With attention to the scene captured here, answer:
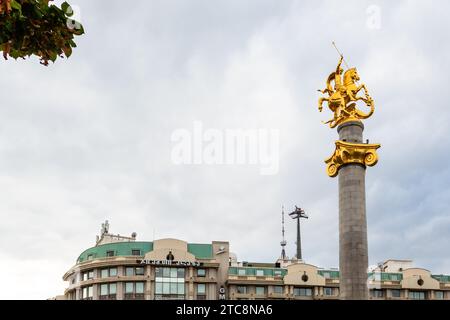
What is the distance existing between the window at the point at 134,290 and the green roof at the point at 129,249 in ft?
16.0

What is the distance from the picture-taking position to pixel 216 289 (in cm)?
10306

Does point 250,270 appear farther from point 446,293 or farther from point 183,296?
point 446,293

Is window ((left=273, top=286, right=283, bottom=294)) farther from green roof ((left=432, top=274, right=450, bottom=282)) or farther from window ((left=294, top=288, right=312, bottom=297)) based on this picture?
green roof ((left=432, top=274, right=450, bottom=282))

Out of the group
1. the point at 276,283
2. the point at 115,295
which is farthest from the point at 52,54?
the point at 276,283

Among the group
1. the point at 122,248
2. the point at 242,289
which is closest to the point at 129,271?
the point at 122,248

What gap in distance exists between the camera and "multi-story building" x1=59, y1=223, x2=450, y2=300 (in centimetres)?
9956

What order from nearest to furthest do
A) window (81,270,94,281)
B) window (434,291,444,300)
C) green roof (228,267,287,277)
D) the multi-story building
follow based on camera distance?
1. the multi-story building
2. window (81,270,94,281)
3. green roof (228,267,287,277)
4. window (434,291,444,300)

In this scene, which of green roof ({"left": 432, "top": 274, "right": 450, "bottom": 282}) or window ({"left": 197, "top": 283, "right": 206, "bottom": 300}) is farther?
green roof ({"left": 432, "top": 274, "right": 450, "bottom": 282})

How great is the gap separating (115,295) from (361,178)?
61993 mm

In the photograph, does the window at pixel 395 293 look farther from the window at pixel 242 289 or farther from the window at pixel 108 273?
the window at pixel 108 273

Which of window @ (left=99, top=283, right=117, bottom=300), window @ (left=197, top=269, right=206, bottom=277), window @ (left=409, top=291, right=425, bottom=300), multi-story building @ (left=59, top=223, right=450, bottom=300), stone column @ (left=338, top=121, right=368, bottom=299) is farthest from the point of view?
window @ (left=409, top=291, right=425, bottom=300)

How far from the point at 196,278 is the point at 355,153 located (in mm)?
61350

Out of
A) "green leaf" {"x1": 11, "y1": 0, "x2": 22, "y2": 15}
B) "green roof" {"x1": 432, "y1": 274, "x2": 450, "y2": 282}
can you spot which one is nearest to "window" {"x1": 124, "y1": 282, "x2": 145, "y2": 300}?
"green roof" {"x1": 432, "y1": 274, "x2": 450, "y2": 282}
